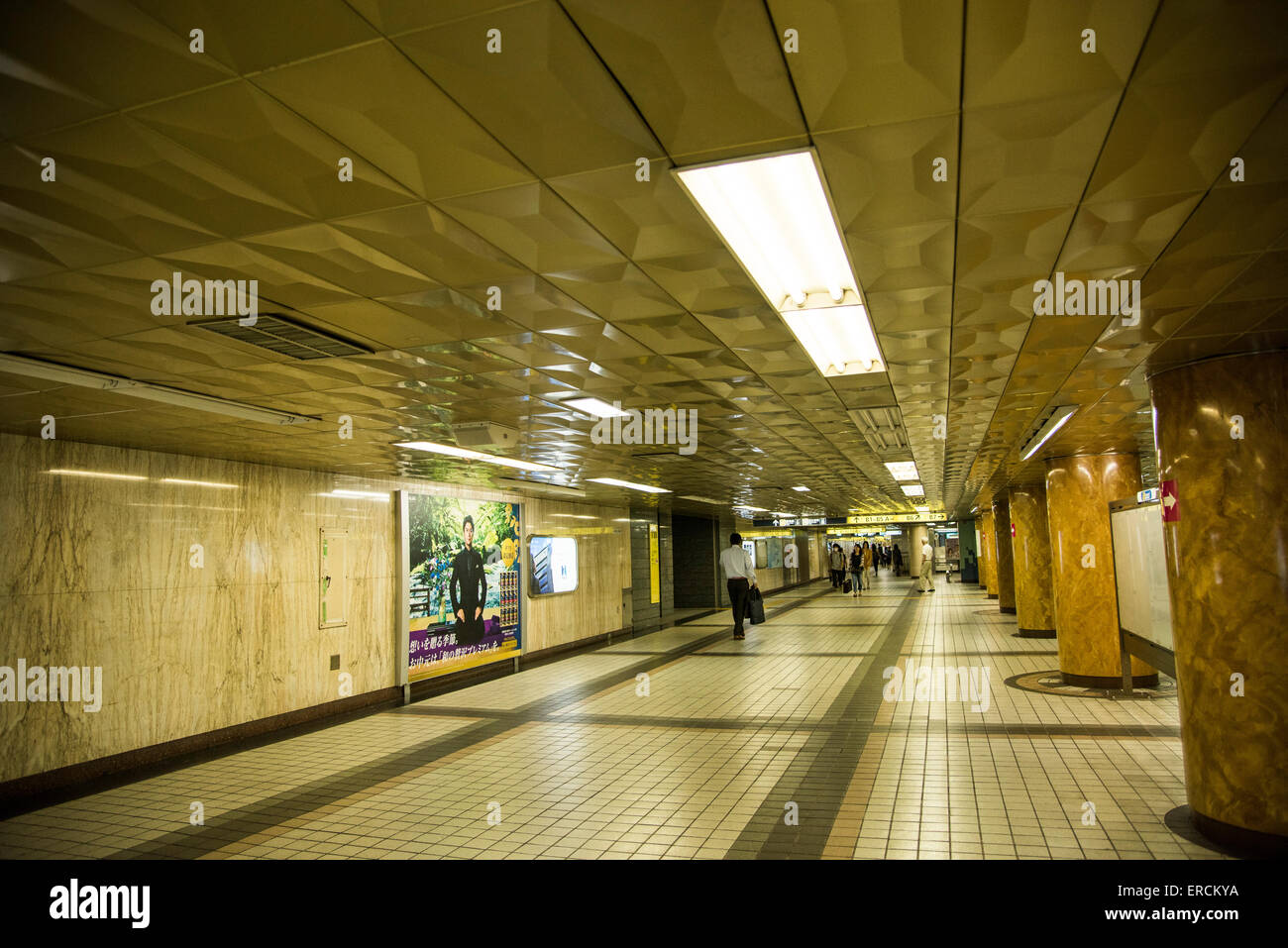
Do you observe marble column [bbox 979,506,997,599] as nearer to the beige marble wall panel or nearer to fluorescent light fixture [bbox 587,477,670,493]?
the beige marble wall panel

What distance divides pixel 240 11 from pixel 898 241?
2282 millimetres

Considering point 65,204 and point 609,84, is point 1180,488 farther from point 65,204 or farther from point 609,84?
point 65,204

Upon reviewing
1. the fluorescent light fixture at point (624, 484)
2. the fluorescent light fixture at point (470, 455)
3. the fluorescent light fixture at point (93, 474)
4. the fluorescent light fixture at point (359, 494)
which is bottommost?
the fluorescent light fixture at point (359, 494)

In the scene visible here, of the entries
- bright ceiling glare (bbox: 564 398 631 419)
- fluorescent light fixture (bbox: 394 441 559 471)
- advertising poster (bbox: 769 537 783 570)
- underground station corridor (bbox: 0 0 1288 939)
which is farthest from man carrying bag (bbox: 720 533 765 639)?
advertising poster (bbox: 769 537 783 570)

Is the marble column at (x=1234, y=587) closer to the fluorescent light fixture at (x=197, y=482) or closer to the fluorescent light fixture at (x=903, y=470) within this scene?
the fluorescent light fixture at (x=903, y=470)

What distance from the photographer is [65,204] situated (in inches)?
98.1

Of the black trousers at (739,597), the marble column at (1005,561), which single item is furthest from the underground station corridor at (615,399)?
the marble column at (1005,561)

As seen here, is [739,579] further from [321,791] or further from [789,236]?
[789,236]

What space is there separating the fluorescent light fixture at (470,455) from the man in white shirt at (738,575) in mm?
4664

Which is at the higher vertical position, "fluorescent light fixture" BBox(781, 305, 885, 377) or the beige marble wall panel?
"fluorescent light fixture" BBox(781, 305, 885, 377)

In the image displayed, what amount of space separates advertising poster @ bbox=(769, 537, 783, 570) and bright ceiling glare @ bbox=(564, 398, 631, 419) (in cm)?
2429

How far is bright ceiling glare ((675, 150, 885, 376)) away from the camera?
248 cm

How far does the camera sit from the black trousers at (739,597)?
1431 cm

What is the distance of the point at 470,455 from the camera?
27.5ft
